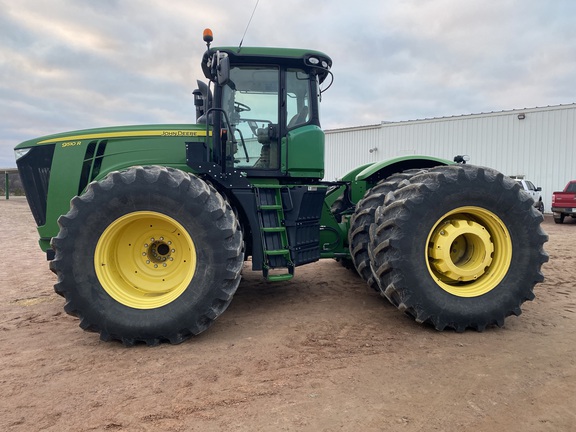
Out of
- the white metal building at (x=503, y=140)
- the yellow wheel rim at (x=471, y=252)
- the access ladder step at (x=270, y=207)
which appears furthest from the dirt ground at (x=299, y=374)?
the white metal building at (x=503, y=140)

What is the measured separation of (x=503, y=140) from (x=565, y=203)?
5952 millimetres

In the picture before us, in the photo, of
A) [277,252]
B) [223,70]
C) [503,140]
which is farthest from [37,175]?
[503,140]

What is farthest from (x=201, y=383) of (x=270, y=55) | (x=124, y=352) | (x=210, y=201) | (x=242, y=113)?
(x=270, y=55)

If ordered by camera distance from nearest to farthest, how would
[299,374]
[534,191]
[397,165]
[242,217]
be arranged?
[299,374] → [242,217] → [397,165] → [534,191]

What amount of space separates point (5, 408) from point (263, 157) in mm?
3135

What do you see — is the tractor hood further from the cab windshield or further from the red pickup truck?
the red pickup truck

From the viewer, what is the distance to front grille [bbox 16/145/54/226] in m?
4.46

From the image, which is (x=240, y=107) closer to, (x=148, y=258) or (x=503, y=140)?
(x=148, y=258)

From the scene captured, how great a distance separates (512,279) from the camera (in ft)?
12.7

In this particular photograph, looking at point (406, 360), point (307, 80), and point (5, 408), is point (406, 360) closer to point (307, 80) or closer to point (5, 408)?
point (5, 408)

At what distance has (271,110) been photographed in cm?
454

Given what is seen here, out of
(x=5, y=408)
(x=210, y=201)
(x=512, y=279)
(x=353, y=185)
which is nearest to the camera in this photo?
(x=5, y=408)

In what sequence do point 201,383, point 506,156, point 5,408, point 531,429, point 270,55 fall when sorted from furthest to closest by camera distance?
point 506,156 → point 270,55 → point 201,383 → point 5,408 → point 531,429

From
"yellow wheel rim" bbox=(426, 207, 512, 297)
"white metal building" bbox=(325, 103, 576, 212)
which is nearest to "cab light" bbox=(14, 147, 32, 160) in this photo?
"yellow wheel rim" bbox=(426, 207, 512, 297)
